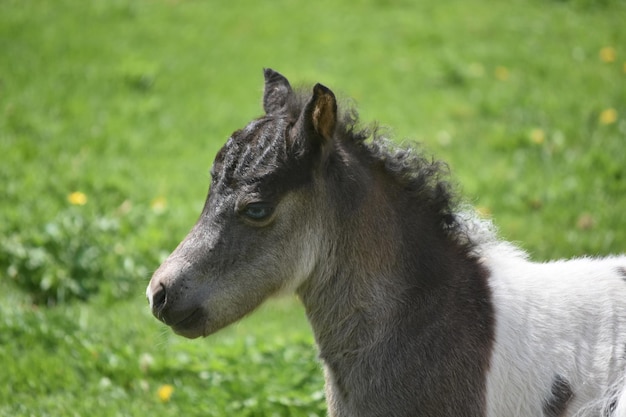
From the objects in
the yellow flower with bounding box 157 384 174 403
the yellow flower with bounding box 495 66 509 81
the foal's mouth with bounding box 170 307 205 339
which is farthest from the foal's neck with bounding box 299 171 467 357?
the yellow flower with bounding box 495 66 509 81

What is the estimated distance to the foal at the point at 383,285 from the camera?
3396mm

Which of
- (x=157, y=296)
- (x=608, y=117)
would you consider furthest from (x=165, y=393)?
(x=608, y=117)

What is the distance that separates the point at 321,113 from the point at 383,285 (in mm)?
787

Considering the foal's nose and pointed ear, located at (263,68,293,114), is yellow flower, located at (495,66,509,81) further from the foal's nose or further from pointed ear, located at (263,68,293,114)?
the foal's nose

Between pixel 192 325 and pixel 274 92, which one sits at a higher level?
pixel 274 92

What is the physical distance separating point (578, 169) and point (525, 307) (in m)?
3.99

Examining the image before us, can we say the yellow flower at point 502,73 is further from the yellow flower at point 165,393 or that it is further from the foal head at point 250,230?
the foal head at point 250,230

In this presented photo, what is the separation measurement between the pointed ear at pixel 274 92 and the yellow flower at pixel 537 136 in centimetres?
432

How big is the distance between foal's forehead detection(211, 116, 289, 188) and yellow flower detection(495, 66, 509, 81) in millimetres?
5963

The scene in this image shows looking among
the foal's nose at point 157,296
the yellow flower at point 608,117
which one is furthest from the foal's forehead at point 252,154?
the yellow flower at point 608,117

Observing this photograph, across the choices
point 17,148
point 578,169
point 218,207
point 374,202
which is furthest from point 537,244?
point 17,148

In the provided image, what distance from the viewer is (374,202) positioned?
3592 mm

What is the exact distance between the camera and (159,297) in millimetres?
3404

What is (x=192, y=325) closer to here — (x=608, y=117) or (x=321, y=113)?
(x=321, y=113)
